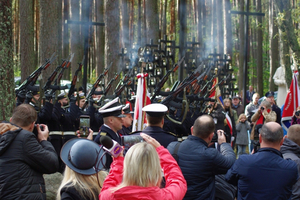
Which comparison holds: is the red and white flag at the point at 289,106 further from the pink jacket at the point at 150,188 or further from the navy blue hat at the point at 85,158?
the navy blue hat at the point at 85,158

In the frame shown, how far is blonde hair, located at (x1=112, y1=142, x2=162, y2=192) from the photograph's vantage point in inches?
97.4

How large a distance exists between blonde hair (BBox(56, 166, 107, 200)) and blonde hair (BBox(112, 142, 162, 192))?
1.18ft

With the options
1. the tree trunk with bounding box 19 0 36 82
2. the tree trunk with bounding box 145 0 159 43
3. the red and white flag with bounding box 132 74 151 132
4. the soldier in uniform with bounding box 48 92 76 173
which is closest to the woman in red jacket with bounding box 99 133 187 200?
the red and white flag with bounding box 132 74 151 132

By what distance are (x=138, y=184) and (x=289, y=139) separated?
2.64 metres

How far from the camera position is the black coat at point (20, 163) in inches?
139

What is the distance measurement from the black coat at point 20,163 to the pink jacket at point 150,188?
3.60 feet

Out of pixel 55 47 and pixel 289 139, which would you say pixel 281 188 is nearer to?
pixel 289 139

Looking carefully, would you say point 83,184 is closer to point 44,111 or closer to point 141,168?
point 141,168

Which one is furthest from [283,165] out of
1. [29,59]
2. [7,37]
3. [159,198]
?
[29,59]

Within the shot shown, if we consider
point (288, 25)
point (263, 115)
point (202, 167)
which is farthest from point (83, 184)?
point (288, 25)

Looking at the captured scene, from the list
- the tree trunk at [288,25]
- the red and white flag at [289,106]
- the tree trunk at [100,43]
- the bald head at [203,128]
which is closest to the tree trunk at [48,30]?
the red and white flag at [289,106]

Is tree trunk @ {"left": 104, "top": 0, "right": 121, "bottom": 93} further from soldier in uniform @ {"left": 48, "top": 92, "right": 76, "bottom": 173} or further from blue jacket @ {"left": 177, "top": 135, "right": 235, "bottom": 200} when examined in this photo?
blue jacket @ {"left": 177, "top": 135, "right": 235, "bottom": 200}

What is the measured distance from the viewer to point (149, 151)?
2.52 meters

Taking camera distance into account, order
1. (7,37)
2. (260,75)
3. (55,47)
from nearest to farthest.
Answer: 1. (7,37)
2. (55,47)
3. (260,75)
